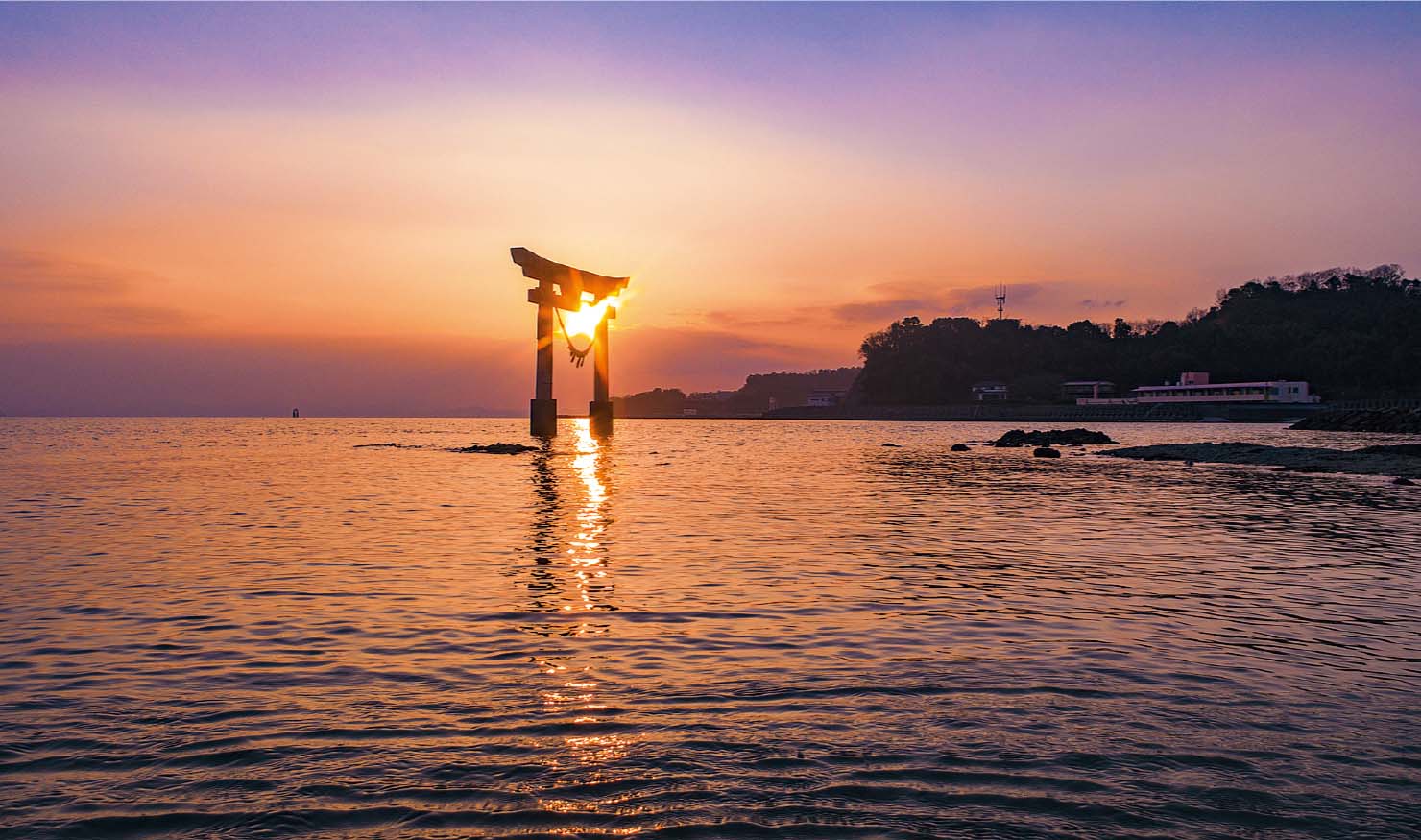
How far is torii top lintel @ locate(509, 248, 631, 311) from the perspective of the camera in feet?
222

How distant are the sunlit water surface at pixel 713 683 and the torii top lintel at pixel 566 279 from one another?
49923mm

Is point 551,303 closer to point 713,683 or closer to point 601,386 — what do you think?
point 601,386

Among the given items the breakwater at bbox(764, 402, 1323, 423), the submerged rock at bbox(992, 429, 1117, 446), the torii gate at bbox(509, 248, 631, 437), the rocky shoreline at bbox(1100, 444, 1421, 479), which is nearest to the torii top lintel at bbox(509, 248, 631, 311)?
the torii gate at bbox(509, 248, 631, 437)

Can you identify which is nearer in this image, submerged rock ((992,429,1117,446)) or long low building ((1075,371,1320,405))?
submerged rock ((992,429,1117,446))

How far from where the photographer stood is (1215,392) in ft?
524

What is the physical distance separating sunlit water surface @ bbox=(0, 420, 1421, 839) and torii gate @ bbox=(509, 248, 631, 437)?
167 ft

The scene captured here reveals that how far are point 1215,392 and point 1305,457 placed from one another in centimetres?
13029

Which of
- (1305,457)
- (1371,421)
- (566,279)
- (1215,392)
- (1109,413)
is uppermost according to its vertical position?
(566,279)

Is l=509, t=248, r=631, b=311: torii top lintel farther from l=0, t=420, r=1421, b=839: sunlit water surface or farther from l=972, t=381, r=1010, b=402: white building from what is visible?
l=972, t=381, r=1010, b=402: white building

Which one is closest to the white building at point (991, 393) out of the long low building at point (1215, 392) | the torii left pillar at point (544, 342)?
the long low building at point (1215, 392)

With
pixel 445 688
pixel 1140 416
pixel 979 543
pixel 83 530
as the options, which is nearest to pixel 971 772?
pixel 445 688

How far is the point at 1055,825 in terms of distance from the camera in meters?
4.96

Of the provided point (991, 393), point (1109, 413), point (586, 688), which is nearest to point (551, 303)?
point (586, 688)

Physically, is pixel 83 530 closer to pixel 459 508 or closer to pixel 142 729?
pixel 459 508
